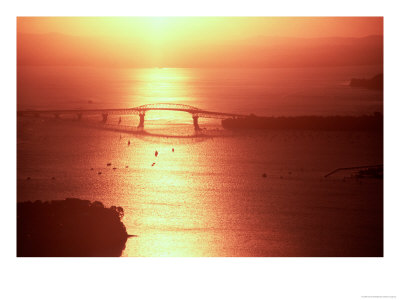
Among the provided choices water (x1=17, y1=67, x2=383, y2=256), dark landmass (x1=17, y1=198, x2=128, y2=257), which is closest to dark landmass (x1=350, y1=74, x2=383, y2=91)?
water (x1=17, y1=67, x2=383, y2=256)

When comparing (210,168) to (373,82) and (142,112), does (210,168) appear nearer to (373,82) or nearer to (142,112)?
(373,82)

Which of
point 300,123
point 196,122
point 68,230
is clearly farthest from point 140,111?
point 68,230
